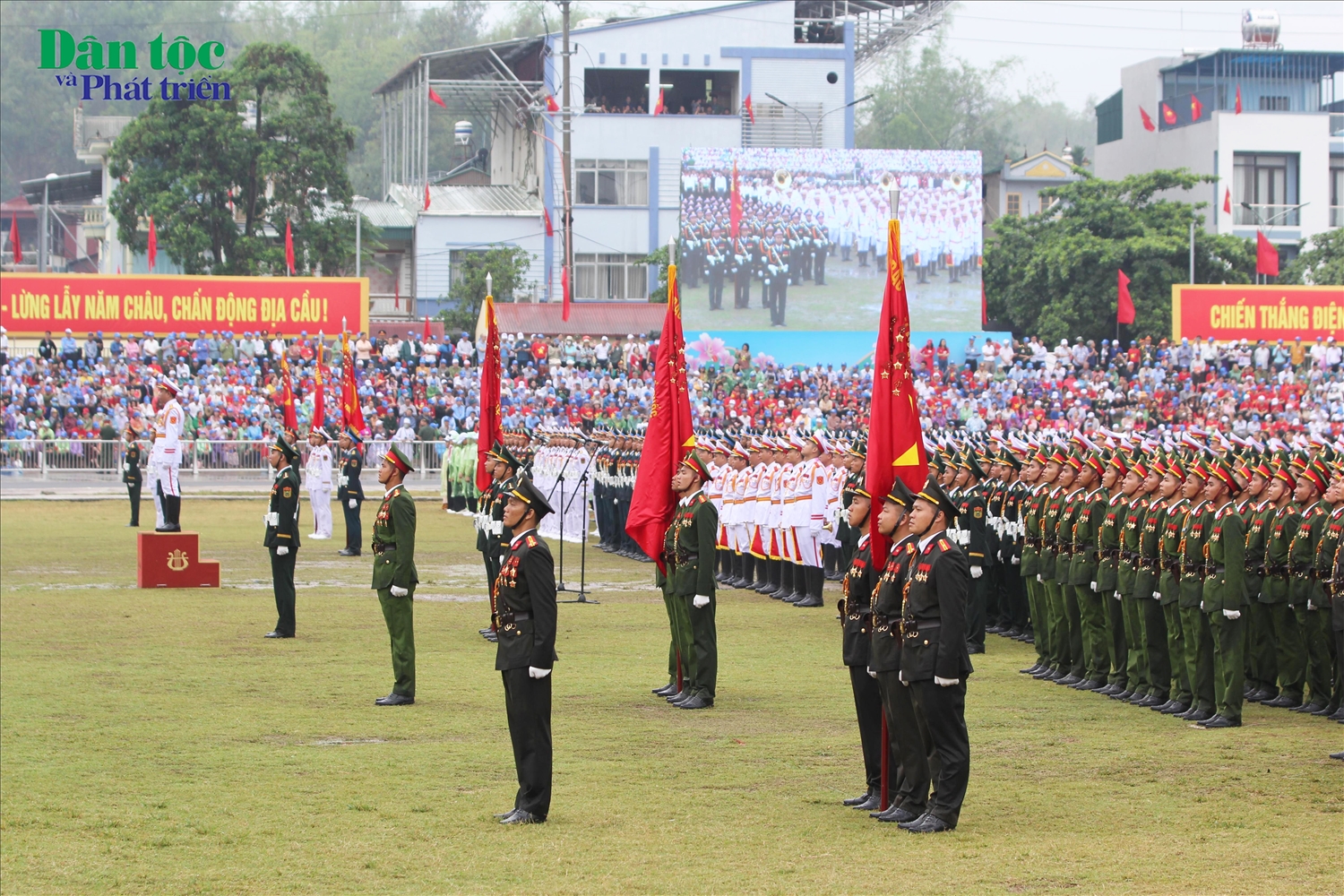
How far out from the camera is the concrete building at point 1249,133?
5684 centimetres

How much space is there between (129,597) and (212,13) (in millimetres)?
87052

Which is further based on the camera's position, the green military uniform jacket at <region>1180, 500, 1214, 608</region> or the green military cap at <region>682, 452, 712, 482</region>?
the green military cap at <region>682, 452, 712, 482</region>

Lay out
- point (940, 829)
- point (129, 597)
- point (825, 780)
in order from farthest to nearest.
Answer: point (129, 597)
point (825, 780)
point (940, 829)

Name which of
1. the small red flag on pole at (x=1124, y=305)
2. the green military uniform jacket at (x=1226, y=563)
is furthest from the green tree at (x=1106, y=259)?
the green military uniform jacket at (x=1226, y=563)

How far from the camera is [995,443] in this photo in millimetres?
17344

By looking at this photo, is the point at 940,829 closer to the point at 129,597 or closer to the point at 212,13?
the point at 129,597

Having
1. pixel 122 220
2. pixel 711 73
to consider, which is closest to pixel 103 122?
pixel 122 220

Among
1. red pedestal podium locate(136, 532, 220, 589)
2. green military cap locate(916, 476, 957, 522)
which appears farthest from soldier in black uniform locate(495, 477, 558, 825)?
red pedestal podium locate(136, 532, 220, 589)

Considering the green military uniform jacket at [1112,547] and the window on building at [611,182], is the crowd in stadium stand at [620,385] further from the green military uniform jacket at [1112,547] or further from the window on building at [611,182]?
the green military uniform jacket at [1112,547]

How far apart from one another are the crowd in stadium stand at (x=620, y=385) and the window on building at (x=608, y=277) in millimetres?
10845

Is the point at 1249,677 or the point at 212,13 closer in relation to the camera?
the point at 1249,677

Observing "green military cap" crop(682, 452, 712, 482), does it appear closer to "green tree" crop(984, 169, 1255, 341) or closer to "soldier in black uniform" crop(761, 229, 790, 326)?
"soldier in black uniform" crop(761, 229, 790, 326)

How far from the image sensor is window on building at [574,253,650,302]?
184 feet

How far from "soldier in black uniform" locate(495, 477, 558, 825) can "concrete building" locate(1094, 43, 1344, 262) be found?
4956cm
